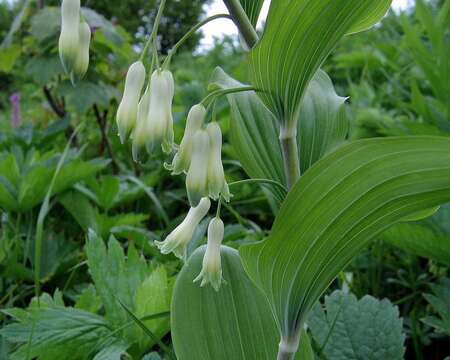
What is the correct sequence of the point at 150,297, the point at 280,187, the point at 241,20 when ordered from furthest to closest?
the point at 150,297, the point at 280,187, the point at 241,20

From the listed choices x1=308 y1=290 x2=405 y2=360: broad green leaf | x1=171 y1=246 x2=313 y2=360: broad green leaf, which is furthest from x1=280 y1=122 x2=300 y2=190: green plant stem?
x1=308 y1=290 x2=405 y2=360: broad green leaf

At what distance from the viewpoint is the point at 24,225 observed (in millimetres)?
2145

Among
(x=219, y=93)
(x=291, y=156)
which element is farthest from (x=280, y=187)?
(x=219, y=93)

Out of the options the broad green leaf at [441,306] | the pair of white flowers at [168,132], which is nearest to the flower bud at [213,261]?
the pair of white flowers at [168,132]

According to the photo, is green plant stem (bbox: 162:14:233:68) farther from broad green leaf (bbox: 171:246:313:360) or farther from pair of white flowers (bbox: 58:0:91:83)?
broad green leaf (bbox: 171:246:313:360)

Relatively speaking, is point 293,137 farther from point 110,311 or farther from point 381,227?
point 110,311

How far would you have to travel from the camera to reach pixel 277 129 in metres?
1.40

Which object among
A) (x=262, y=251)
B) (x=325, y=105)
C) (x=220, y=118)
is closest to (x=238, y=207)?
(x=220, y=118)

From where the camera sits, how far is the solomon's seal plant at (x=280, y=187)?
0.90 metres

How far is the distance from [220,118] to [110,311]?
1972mm

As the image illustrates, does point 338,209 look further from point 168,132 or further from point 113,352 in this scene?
point 113,352

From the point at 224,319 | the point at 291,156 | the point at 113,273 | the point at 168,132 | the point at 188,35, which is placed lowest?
the point at 224,319

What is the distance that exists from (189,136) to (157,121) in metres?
0.08

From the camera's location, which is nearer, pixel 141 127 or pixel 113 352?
pixel 141 127
